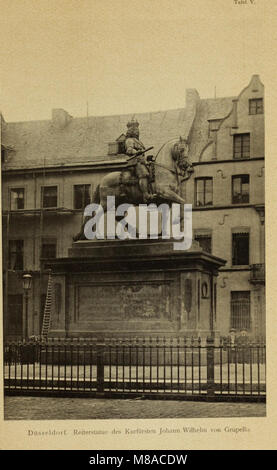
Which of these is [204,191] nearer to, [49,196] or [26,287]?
[49,196]

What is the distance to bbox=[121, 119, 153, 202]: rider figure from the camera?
1619 cm

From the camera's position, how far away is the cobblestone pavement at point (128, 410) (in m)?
12.9

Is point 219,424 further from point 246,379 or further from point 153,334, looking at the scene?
point 153,334

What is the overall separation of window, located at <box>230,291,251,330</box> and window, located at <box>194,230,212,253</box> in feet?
6.84

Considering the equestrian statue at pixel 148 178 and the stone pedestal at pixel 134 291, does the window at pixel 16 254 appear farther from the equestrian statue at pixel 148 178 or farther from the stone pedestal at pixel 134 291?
the equestrian statue at pixel 148 178

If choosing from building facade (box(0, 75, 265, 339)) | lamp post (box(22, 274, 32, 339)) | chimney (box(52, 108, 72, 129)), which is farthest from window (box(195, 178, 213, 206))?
lamp post (box(22, 274, 32, 339))

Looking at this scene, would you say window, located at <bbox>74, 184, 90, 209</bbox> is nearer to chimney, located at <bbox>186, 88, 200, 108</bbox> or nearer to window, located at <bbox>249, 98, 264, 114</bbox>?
chimney, located at <bbox>186, 88, 200, 108</bbox>

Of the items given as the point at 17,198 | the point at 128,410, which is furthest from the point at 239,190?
the point at 128,410

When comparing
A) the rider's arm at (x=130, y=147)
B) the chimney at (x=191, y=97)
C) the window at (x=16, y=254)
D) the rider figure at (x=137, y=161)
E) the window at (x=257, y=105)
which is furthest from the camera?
the window at (x=16, y=254)

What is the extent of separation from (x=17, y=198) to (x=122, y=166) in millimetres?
2592

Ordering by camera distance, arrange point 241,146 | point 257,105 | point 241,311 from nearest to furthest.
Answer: point 257,105 → point 241,311 → point 241,146

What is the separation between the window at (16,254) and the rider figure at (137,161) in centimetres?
251

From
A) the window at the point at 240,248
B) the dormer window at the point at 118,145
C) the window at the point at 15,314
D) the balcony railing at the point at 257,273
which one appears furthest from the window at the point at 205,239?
the window at the point at 15,314

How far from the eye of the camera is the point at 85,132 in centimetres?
1805
